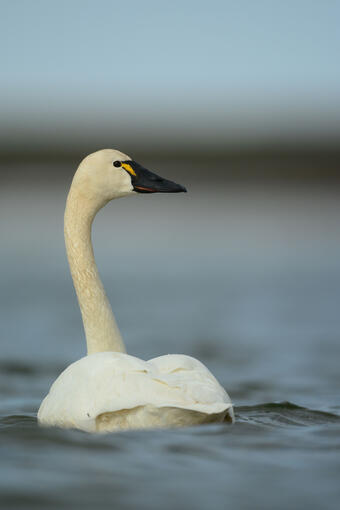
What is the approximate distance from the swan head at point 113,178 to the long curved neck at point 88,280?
0.27ft

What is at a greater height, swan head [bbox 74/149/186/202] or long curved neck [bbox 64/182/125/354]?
swan head [bbox 74/149/186/202]

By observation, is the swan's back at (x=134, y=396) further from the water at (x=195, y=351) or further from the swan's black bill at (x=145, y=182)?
the swan's black bill at (x=145, y=182)

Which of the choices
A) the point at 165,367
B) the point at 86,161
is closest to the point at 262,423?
the point at 165,367

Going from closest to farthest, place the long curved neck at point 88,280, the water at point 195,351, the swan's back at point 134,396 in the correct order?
the water at point 195,351, the swan's back at point 134,396, the long curved neck at point 88,280

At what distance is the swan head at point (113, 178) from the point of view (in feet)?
21.4

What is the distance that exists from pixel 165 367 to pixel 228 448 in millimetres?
665

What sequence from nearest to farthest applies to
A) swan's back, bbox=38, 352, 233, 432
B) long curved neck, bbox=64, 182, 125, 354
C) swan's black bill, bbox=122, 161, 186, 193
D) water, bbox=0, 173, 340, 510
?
water, bbox=0, 173, 340, 510, swan's back, bbox=38, 352, 233, 432, long curved neck, bbox=64, 182, 125, 354, swan's black bill, bbox=122, 161, 186, 193

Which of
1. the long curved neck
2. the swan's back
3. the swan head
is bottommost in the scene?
the swan's back

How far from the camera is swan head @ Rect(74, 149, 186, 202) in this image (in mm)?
6508

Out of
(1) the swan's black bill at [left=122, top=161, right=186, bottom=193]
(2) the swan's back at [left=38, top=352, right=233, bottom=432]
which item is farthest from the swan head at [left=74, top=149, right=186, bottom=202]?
(2) the swan's back at [left=38, top=352, right=233, bottom=432]

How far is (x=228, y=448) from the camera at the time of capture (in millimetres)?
5004

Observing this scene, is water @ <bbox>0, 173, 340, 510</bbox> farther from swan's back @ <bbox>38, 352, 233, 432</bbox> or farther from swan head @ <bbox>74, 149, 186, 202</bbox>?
swan head @ <bbox>74, 149, 186, 202</bbox>

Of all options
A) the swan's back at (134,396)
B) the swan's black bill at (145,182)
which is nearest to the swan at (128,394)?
the swan's back at (134,396)

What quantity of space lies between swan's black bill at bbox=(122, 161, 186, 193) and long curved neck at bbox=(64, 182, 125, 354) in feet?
0.96
